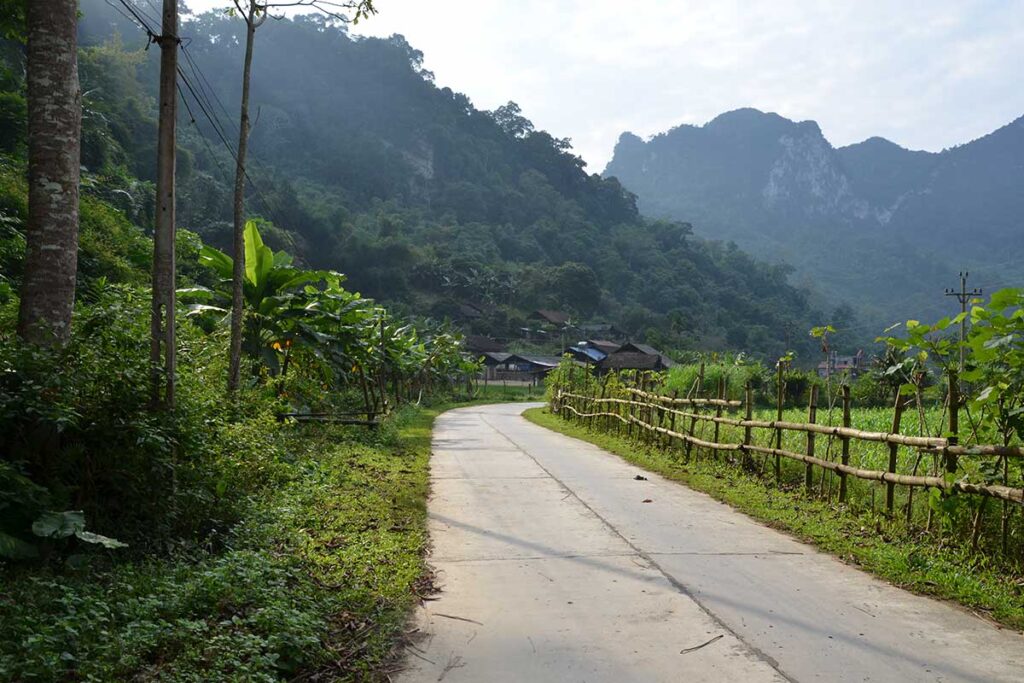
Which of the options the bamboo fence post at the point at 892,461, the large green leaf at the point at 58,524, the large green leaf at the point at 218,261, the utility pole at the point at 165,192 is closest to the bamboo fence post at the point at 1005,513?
the bamboo fence post at the point at 892,461

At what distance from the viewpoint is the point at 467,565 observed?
5.72m

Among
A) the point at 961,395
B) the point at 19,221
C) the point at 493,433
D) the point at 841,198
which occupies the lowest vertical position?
the point at 493,433

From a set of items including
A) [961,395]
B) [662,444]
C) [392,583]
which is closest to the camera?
[392,583]

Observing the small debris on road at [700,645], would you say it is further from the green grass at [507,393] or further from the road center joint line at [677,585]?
the green grass at [507,393]

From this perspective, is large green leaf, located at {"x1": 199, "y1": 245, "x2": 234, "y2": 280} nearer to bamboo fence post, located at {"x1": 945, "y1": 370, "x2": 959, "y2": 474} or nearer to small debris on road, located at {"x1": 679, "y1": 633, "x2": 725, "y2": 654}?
small debris on road, located at {"x1": 679, "y1": 633, "x2": 725, "y2": 654}

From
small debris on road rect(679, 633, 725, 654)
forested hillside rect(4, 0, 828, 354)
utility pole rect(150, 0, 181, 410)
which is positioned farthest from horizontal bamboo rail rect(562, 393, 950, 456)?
forested hillside rect(4, 0, 828, 354)

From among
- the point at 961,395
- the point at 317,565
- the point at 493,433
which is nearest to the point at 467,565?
the point at 317,565

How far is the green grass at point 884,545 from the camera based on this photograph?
5.02m

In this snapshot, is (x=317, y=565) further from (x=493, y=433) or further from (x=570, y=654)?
(x=493, y=433)

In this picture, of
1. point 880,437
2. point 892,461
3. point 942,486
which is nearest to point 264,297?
point 880,437

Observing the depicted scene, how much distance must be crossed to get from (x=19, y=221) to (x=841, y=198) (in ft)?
612

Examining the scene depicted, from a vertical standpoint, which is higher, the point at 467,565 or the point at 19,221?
the point at 19,221

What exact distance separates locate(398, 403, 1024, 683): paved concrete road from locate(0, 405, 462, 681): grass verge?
1.11 ft

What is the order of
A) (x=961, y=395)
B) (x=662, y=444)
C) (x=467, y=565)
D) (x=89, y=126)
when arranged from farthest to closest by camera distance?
(x=89, y=126), (x=662, y=444), (x=961, y=395), (x=467, y=565)
